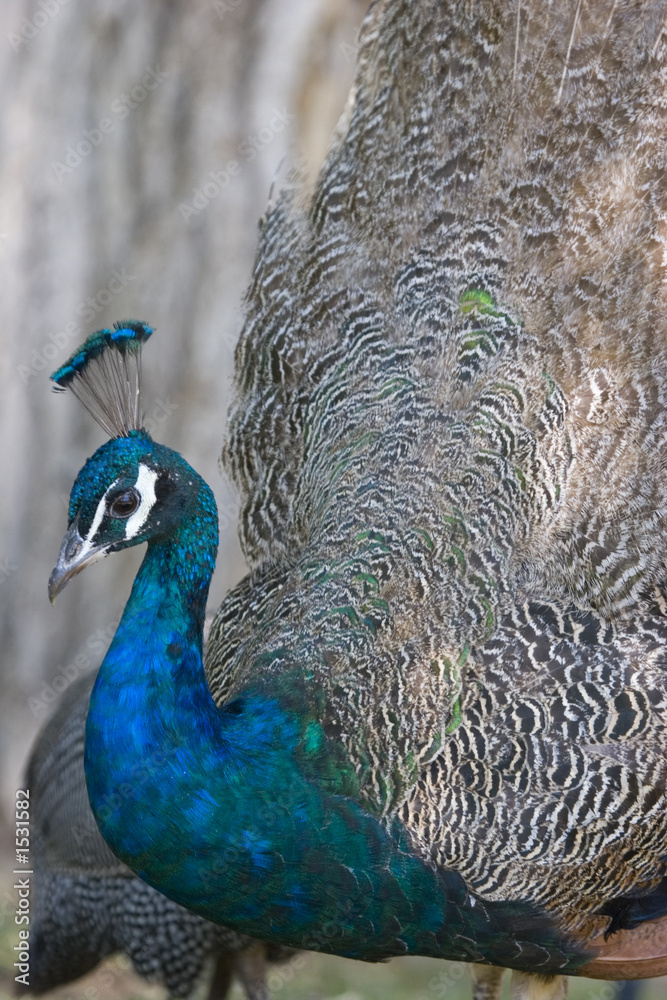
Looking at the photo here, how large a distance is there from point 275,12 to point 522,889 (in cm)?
296

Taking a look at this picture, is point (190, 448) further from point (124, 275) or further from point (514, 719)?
point (514, 719)

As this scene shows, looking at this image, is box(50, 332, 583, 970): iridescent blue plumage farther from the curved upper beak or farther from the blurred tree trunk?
the blurred tree trunk

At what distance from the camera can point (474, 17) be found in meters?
2.65

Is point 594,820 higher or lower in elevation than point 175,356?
lower

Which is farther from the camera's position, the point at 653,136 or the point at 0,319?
the point at 0,319

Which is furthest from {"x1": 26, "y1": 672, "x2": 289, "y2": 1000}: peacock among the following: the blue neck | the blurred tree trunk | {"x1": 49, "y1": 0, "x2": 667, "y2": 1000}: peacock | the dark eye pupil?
the dark eye pupil

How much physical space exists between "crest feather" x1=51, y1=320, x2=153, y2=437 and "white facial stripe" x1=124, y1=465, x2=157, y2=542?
11 cm

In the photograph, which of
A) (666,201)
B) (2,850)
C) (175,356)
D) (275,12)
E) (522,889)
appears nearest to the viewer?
(522,889)

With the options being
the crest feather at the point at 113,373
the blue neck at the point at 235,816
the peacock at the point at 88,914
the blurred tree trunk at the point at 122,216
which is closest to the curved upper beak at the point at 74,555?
the blue neck at the point at 235,816

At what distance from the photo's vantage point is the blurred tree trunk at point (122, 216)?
3.78 m

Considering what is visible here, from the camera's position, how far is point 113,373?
2.05 meters

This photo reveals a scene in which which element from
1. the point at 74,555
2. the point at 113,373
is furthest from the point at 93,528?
the point at 113,373

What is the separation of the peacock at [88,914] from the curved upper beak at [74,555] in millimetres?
1114

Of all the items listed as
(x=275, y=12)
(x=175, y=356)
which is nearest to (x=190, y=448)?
(x=175, y=356)
